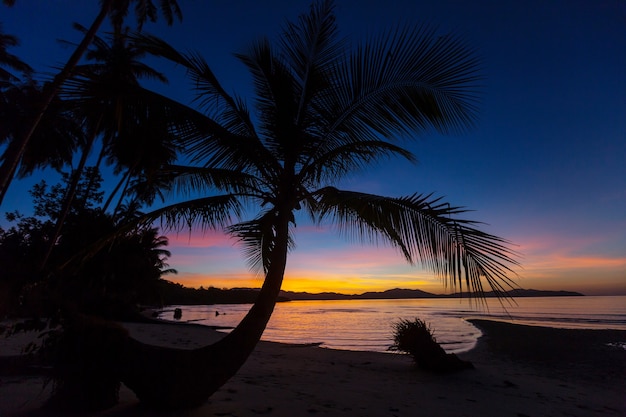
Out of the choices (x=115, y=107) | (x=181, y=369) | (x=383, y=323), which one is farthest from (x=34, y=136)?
(x=383, y=323)

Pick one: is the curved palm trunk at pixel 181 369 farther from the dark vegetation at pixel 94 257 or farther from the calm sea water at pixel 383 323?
the dark vegetation at pixel 94 257

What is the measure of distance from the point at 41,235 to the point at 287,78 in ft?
82.2

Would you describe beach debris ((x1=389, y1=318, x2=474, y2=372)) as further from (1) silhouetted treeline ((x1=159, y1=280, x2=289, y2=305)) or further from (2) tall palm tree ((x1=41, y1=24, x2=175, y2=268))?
(1) silhouetted treeline ((x1=159, y1=280, x2=289, y2=305))

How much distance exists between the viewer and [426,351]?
26.8ft

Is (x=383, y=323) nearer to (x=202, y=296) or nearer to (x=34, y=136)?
(x=34, y=136)

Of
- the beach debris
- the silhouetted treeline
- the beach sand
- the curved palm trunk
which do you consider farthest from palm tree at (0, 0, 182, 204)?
the silhouetted treeline

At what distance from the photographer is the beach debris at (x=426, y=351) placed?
796cm

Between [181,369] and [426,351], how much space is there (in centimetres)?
606

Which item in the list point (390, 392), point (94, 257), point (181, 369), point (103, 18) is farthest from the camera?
point (94, 257)

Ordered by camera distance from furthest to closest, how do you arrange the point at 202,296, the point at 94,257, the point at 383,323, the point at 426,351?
the point at 202,296 → the point at 383,323 → the point at 94,257 → the point at 426,351

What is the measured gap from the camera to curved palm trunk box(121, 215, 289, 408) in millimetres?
3828

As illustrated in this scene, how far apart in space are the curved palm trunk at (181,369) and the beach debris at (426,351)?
17.4 feet

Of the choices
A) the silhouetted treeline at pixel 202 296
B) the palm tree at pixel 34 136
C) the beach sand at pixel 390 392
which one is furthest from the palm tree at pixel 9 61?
the silhouetted treeline at pixel 202 296

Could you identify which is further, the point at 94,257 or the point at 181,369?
the point at 94,257
